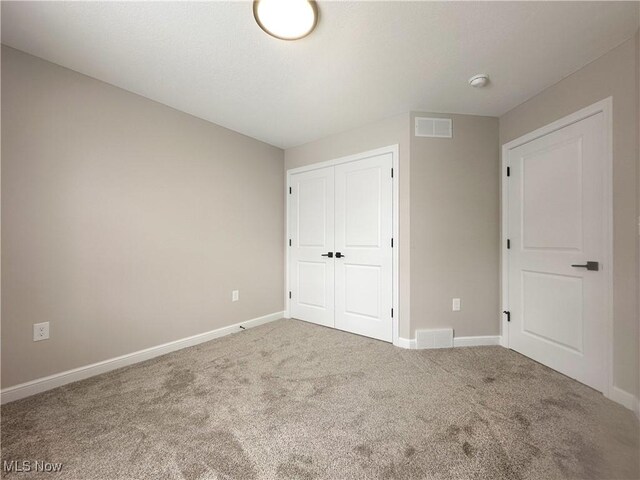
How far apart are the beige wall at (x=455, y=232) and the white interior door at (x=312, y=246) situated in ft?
3.40

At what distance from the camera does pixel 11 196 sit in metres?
1.63

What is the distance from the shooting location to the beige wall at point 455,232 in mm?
2529

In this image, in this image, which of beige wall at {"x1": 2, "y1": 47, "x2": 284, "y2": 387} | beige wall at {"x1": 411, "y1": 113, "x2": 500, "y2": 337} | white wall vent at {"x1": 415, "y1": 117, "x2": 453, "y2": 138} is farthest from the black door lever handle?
beige wall at {"x1": 2, "y1": 47, "x2": 284, "y2": 387}

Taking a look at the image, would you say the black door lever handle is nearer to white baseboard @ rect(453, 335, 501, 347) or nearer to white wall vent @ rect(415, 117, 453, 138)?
white baseboard @ rect(453, 335, 501, 347)

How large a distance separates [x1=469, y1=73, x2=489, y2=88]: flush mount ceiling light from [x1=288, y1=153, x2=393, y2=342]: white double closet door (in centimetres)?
91

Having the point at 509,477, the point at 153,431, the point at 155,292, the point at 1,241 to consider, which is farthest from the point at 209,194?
the point at 509,477

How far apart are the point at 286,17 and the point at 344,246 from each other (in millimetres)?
2143

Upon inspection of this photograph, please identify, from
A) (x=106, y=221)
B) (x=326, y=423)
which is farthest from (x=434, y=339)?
(x=106, y=221)

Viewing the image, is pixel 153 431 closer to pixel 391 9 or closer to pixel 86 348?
pixel 86 348

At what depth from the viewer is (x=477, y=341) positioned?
2533 millimetres

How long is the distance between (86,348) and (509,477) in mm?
2810

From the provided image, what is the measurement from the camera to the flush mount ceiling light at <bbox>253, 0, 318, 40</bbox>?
4.50 feet

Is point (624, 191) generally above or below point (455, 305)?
above

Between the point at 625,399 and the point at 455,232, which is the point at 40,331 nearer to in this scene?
the point at 455,232
